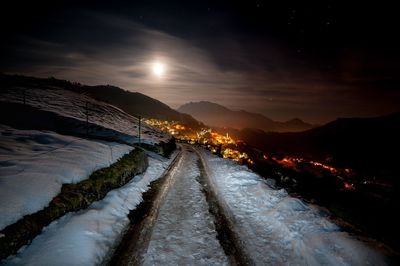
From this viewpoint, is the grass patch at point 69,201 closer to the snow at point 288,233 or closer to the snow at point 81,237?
the snow at point 81,237

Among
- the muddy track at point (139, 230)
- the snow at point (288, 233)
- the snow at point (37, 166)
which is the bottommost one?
the muddy track at point (139, 230)

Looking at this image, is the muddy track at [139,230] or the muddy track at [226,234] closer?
the muddy track at [139,230]

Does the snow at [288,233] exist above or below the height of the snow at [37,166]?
below

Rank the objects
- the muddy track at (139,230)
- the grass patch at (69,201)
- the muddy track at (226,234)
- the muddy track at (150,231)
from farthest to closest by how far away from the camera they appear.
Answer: the muddy track at (226,234)
the muddy track at (150,231)
the muddy track at (139,230)
the grass patch at (69,201)

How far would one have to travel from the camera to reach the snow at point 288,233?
8227 mm

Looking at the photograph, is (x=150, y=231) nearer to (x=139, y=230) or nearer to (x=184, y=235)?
(x=139, y=230)

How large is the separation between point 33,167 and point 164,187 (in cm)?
819

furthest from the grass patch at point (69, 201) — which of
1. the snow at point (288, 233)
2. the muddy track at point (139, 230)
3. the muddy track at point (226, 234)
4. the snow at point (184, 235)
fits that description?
the snow at point (288, 233)

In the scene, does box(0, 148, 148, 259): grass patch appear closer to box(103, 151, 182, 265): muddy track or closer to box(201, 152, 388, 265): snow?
box(103, 151, 182, 265): muddy track

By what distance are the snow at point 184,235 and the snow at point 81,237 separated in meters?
1.73

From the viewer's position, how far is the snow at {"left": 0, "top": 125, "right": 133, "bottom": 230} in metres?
8.80

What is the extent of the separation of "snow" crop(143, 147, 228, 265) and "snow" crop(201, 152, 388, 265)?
135 cm

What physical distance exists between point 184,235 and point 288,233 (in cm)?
447

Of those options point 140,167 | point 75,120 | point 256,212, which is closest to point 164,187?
point 140,167
